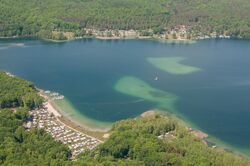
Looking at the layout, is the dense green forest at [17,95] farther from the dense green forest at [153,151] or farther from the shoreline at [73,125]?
the dense green forest at [153,151]

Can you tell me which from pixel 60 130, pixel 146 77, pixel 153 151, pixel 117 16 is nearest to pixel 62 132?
pixel 60 130

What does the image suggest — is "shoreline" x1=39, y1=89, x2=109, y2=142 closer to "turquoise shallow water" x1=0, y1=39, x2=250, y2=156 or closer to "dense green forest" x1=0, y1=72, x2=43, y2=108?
→ "turquoise shallow water" x1=0, y1=39, x2=250, y2=156

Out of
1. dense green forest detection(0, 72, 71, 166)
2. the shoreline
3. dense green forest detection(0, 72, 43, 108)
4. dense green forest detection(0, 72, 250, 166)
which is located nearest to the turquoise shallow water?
the shoreline

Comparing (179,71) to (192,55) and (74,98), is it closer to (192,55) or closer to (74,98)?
(192,55)

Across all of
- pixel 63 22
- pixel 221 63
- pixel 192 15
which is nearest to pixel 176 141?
pixel 221 63

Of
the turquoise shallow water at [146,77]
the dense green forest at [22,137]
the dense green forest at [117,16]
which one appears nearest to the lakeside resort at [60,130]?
the dense green forest at [22,137]
